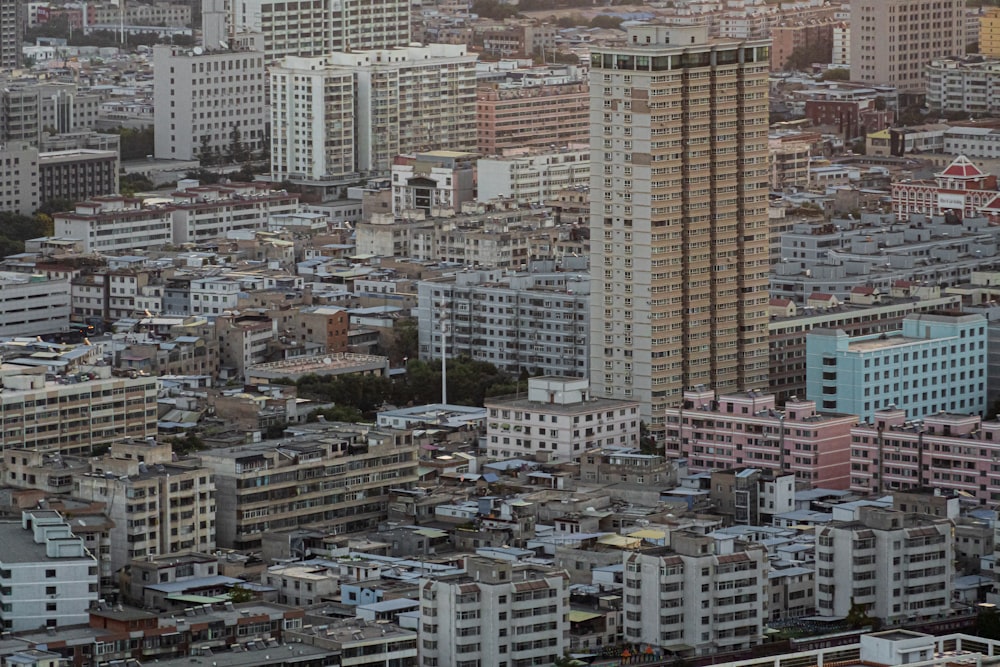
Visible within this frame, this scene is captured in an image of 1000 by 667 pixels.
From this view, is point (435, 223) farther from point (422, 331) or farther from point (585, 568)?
point (585, 568)

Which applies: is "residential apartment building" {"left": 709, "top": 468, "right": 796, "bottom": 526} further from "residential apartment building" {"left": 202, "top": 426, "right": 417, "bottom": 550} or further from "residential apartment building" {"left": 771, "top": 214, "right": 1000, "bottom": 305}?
"residential apartment building" {"left": 771, "top": 214, "right": 1000, "bottom": 305}

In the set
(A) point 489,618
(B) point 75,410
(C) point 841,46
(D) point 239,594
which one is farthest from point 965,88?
(A) point 489,618

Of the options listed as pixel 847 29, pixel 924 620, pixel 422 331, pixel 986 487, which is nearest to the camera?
pixel 924 620

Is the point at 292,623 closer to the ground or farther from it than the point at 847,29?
closer to the ground

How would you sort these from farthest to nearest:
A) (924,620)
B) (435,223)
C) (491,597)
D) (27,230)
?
(27,230), (435,223), (924,620), (491,597)

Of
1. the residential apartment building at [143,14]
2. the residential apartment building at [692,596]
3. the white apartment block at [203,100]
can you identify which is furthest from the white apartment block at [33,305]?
the residential apartment building at [143,14]

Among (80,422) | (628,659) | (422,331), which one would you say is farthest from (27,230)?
(628,659)

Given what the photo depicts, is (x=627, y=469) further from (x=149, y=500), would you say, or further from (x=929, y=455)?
(x=149, y=500)
